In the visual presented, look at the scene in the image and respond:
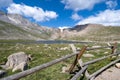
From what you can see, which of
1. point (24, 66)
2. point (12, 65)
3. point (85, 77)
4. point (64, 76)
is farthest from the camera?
point (12, 65)

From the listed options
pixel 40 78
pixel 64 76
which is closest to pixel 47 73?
pixel 40 78

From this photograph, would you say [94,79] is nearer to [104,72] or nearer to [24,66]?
[104,72]

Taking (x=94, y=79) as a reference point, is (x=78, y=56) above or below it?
above

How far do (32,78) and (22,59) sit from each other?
690 centimetres

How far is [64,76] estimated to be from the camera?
39.8 feet

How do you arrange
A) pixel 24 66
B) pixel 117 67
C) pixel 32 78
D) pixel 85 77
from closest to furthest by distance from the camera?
1. pixel 85 77
2. pixel 32 78
3. pixel 117 67
4. pixel 24 66

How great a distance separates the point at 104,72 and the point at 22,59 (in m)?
9.24

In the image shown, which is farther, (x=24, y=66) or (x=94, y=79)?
(x=24, y=66)

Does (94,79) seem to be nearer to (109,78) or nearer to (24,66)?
(109,78)

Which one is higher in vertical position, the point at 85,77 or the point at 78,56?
the point at 78,56

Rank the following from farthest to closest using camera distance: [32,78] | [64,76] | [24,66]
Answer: [24,66] < [32,78] < [64,76]

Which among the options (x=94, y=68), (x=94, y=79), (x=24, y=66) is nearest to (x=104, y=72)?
(x=94, y=68)

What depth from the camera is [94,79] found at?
11.3 meters

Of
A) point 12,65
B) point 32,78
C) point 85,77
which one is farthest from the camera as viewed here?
point 12,65
